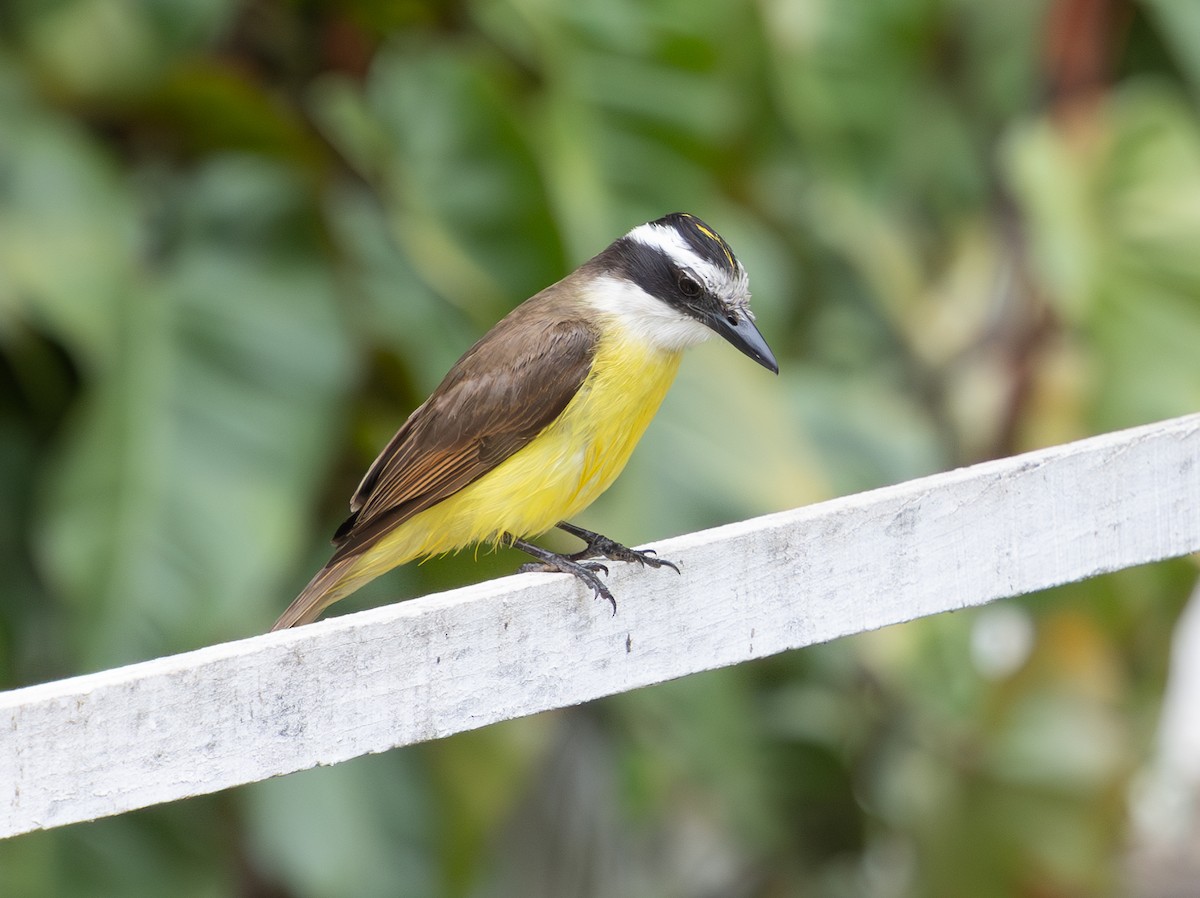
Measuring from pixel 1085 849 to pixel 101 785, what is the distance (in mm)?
3101

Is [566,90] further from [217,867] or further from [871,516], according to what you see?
[871,516]

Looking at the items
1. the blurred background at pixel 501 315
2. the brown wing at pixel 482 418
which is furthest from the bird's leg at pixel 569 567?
the blurred background at pixel 501 315

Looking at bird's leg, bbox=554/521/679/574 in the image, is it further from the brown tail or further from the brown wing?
the brown tail

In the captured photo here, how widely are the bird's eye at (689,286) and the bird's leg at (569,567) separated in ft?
1.34

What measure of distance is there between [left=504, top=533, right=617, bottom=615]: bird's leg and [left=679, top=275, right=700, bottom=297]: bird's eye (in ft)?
1.34

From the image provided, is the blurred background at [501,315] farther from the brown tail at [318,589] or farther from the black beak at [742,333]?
the black beak at [742,333]

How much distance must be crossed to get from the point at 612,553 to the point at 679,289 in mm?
391

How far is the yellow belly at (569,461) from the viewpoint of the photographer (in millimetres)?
2488

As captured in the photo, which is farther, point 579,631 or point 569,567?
point 569,567

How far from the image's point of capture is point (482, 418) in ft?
8.22

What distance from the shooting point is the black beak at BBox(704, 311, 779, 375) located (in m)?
2.43

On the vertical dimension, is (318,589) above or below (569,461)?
below

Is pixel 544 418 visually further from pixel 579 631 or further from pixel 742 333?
pixel 579 631

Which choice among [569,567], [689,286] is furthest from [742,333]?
[569,567]
